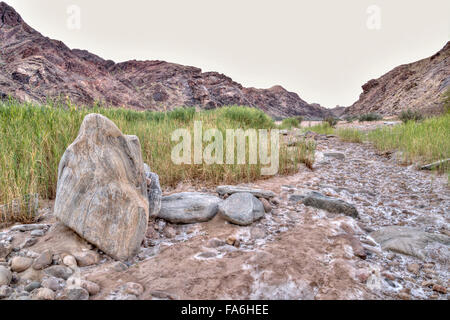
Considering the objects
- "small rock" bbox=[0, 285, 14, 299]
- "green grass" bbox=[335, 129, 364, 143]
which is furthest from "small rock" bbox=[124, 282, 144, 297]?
"green grass" bbox=[335, 129, 364, 143]

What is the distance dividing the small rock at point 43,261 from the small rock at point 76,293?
379mm

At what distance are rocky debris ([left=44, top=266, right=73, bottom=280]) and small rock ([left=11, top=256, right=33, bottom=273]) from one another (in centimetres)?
13

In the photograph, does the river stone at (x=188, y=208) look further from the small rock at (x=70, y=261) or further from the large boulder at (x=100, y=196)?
the small rock at (x=70, y=261)

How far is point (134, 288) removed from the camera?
1338mm

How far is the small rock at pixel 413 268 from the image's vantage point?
1.64 metres

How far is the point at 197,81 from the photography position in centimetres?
3806

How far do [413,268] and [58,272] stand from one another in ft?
7.89

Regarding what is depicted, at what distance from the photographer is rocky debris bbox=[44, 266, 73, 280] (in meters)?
1.46

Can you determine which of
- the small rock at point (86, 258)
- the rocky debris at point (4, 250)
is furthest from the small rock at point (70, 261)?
the rocky debris at point (4, 250)

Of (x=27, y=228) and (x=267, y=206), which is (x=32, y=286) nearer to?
(x=27, y=228)

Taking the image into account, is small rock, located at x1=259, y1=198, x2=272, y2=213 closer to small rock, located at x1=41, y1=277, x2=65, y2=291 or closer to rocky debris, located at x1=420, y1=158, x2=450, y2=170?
small rock, located at x1=41, y1=277, x2=65, y2=291

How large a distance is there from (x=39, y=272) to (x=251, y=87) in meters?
56.6
